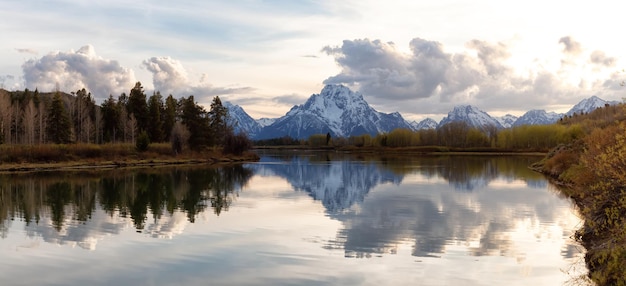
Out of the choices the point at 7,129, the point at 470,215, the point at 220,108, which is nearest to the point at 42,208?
Answer: the point at 470,215

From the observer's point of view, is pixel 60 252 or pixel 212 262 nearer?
pixel 212 262

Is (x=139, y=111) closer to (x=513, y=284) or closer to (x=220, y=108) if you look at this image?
(x=220, y=108)

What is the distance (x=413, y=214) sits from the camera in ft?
104

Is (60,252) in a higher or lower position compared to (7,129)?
lower

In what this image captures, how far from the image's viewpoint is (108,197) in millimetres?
40594

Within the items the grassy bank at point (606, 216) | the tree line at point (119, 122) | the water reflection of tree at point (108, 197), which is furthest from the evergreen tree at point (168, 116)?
the grassy bank at point (606, 216)

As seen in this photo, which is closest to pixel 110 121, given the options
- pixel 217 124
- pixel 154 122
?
pixel 154 122

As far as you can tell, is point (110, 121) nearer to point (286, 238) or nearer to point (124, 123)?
point (124, 123)

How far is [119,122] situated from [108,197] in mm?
82151

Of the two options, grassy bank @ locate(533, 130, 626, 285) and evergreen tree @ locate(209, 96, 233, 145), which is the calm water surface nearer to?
grassy bank @ locate(533, 130, 626, 285)

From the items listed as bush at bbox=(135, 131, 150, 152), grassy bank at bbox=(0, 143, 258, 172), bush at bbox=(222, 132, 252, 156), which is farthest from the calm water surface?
bush at bbox=(222, 132, 252, 156)

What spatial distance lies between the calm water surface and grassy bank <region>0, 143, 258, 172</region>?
105 ft

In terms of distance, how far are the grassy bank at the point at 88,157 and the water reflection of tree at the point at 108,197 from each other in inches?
626

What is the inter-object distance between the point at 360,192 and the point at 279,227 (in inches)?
778
